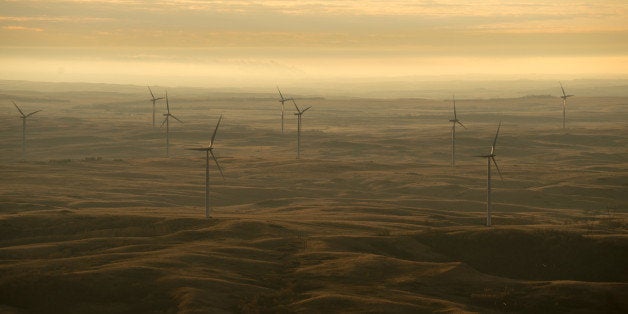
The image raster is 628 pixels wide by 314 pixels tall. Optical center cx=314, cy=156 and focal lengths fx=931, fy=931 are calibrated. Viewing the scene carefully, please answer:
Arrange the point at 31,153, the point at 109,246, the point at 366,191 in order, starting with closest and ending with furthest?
the point at 109,246 → the point at 366,191 → the point at 31,153

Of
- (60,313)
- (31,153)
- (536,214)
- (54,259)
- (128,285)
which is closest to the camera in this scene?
(60,313)

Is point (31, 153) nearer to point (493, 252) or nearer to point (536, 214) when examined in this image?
point (536, 214)

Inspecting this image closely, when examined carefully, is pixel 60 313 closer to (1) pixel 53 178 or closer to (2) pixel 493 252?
(2) pixel 493 252

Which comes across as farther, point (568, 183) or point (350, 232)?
point (568, 183)

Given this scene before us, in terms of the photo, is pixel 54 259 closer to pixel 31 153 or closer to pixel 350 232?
pixel 350 232

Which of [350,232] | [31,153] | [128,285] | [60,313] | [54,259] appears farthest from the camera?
[31,153]

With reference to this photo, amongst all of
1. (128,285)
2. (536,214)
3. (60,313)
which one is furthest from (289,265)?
(536,214)

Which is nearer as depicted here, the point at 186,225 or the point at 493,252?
the point at 493,252

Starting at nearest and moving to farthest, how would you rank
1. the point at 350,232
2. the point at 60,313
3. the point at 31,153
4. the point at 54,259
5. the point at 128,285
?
the point at 60,313, the point at 128,285, the point at 54,259, the point at 350,232, the point at 31,153

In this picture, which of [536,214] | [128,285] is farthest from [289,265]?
[536,214]
